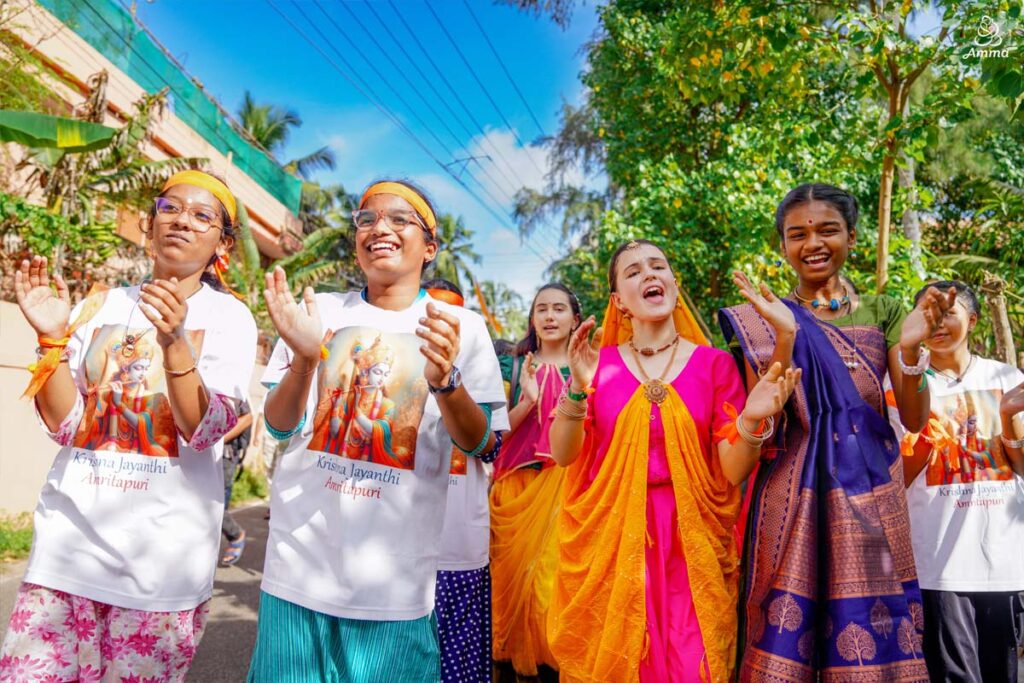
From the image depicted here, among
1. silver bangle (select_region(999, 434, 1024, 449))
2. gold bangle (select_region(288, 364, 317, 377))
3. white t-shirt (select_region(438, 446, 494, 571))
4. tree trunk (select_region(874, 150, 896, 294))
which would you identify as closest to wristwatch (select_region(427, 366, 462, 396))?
gold bangle (select_region(288, 364, 317, 377))

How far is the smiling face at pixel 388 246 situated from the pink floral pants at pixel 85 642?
1.16 m

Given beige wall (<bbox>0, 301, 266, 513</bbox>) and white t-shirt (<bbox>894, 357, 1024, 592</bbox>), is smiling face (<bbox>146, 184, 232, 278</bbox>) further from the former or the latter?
beige wall (<bbox>0, 301, 266, 513</bbox>)

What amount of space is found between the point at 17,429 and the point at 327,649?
22.6 feet

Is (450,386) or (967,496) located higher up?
(450,386)

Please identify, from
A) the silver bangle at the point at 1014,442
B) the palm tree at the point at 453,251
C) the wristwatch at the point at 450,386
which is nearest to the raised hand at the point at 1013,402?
the silver bangle at the point at 1014,442

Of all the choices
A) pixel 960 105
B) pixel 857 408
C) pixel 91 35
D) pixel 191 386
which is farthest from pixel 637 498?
pixel 91 35

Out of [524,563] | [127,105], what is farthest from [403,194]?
[127,105]

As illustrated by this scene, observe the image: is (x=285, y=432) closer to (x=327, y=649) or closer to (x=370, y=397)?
(x=370, y=397)

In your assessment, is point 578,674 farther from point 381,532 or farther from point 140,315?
point 140,315

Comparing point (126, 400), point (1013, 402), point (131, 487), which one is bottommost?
point (131, 487)

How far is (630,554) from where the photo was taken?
8.14 feet

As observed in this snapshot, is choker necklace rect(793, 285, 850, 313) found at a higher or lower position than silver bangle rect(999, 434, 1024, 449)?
higher

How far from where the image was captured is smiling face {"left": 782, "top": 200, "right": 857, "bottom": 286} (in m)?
2.55

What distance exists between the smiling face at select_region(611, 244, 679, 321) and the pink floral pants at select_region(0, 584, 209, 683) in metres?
1.85
